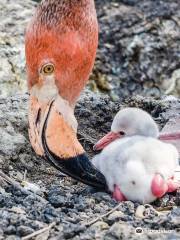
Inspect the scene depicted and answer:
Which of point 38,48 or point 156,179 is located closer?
point 156,179

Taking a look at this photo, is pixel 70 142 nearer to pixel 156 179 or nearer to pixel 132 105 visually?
pixel 156 179

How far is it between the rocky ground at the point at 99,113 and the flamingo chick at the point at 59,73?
0.59 feet

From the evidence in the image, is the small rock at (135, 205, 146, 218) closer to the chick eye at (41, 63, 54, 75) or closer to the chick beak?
the chick beak

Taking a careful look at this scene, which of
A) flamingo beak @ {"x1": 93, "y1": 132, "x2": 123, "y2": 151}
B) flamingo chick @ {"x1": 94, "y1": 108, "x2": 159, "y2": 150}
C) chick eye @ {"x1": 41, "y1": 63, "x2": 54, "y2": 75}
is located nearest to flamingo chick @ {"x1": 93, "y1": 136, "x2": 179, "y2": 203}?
flamingo chick @ {"x1": 94, "y1": 108, "x2": 159, "y2": 150}

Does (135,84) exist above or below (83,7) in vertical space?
below

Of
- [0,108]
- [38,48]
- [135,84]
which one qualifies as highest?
[38,48]

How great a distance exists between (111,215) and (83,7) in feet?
4.22

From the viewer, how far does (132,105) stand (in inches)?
203

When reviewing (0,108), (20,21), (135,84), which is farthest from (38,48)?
(135,84)

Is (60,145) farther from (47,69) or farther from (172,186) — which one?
(172,186)

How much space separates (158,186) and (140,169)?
0.35 feet

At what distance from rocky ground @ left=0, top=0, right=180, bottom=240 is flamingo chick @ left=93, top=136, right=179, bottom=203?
72 mm

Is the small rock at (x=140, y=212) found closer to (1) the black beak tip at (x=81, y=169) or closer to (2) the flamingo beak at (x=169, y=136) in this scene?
(1) the black beak tip at (x=81, y=169)

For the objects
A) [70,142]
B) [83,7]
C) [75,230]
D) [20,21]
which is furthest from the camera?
[20,21]
